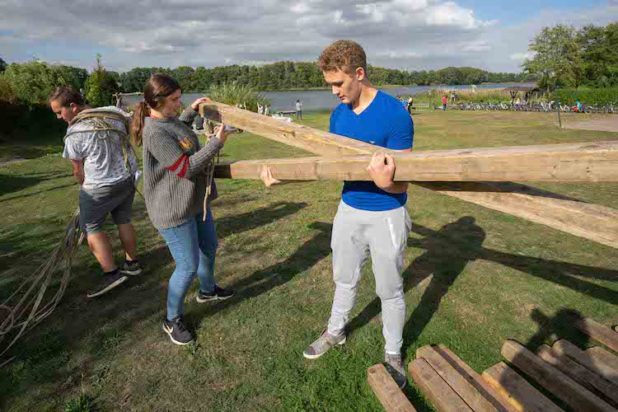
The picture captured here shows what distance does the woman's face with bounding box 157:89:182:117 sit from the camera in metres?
2.66

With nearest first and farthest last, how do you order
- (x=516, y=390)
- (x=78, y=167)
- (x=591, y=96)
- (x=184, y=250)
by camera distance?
(x=516, y=390) → (x=184, y=250) → (x=78, y=167) → (x=591, y=96)

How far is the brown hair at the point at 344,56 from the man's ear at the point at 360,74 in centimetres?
2

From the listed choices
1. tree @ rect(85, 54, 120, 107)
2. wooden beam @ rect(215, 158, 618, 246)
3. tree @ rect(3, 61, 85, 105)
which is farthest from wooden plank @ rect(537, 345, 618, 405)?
tree @ rect(85, 54, 120, 107)

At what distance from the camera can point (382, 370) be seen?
2627 millimetres

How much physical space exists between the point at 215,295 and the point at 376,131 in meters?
2.48

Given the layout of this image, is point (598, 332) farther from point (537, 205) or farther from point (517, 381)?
point (537, 205)

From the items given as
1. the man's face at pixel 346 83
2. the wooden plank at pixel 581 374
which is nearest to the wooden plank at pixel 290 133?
the man's face at pixel 346 83

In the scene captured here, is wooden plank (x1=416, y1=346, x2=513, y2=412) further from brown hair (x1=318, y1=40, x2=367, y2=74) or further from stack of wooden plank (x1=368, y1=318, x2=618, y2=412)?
brown hair (x1=318, y1=40, x2=367, y2=74)

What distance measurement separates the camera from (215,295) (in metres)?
3.83

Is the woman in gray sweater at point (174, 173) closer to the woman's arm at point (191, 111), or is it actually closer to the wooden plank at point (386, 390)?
the woman's arm at point (191, 111)

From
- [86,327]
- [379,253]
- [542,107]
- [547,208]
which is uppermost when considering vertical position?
[542,107]

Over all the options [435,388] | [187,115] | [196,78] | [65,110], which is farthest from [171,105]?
[196,78]

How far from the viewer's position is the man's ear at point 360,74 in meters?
2.26

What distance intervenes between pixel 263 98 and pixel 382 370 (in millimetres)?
26019
